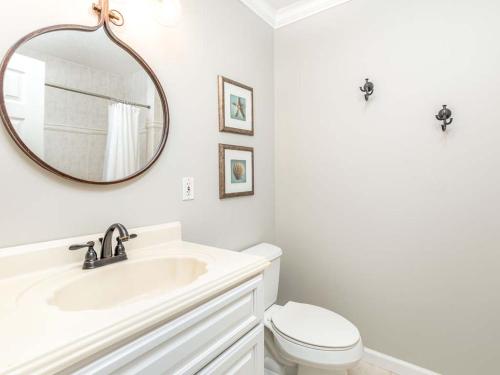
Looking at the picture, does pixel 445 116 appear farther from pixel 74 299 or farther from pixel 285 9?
pixel 74 299

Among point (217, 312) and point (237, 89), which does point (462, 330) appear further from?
point (237, 89)

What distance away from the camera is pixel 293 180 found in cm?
196

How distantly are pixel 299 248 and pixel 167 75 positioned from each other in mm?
1411

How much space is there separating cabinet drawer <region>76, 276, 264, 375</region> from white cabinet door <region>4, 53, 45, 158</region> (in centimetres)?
73

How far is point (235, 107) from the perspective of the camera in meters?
1.66

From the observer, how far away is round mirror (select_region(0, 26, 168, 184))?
87 cm

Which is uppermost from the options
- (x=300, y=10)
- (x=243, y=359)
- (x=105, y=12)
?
(x=300, y=10)

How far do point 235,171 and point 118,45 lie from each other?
2.87 feet

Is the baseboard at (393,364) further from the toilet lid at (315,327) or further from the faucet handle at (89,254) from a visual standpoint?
the faucet handle at (89,254)

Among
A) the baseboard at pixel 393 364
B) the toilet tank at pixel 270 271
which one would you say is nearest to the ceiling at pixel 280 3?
the toilet tank at pixel 270 271

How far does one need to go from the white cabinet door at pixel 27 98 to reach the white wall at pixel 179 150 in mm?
49

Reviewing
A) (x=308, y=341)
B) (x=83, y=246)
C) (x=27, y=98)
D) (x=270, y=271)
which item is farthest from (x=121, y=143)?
(x=308, y=341)

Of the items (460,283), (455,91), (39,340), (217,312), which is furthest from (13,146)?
(460,283)

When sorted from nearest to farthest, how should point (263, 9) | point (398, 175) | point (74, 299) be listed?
1. point (74, 299)
2. point (398, 175)
3. point (263, 9)
